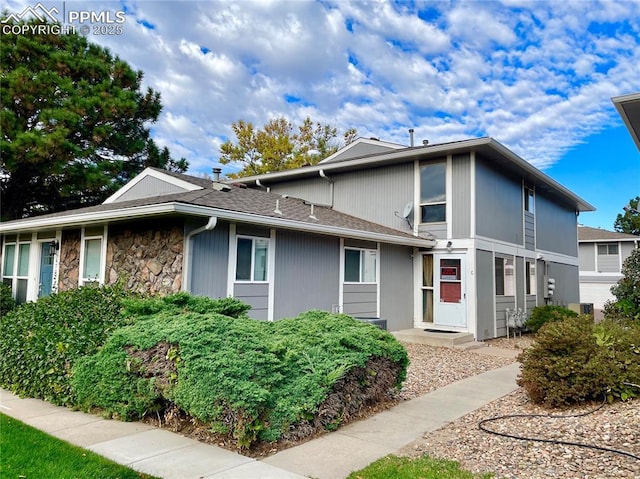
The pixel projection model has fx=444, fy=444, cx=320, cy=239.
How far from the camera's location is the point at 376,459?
3758mm

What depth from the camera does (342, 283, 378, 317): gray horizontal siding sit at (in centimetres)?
1047

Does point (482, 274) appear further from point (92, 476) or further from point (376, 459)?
point (92, 476)

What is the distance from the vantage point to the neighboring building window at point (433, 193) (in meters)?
11.8

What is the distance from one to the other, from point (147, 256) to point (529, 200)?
12.1 meters

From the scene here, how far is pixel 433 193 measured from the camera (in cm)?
1200

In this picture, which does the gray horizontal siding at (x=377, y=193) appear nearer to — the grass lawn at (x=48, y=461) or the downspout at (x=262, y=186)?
the downspout at (x=262, y=186)

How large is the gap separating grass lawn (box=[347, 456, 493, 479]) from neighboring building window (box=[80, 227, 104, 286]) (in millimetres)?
7425

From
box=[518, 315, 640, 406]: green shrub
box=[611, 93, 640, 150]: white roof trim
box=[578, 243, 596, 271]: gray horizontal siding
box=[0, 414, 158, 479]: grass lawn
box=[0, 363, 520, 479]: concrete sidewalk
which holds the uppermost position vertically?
box=[611, 93, 640, 150]: white roof trim

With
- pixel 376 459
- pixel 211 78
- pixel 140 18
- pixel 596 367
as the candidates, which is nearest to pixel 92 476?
pixel 376 459

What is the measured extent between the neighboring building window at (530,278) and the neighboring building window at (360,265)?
238 inches

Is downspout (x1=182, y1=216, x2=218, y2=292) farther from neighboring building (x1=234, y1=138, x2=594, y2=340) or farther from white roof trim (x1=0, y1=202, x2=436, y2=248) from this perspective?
neighboring building (x1=234, y1=138, x2=594, y2=340)

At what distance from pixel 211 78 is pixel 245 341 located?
12.2 meters

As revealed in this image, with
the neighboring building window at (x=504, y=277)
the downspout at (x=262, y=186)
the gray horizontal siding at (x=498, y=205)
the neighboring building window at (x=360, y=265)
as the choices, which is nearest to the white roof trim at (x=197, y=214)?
the neighboring building window at (x=360, y=265)

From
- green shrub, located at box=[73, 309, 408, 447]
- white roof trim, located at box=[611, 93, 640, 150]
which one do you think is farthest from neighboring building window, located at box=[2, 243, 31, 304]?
white roof trim, located at box=[611, 93, 640, 150]
